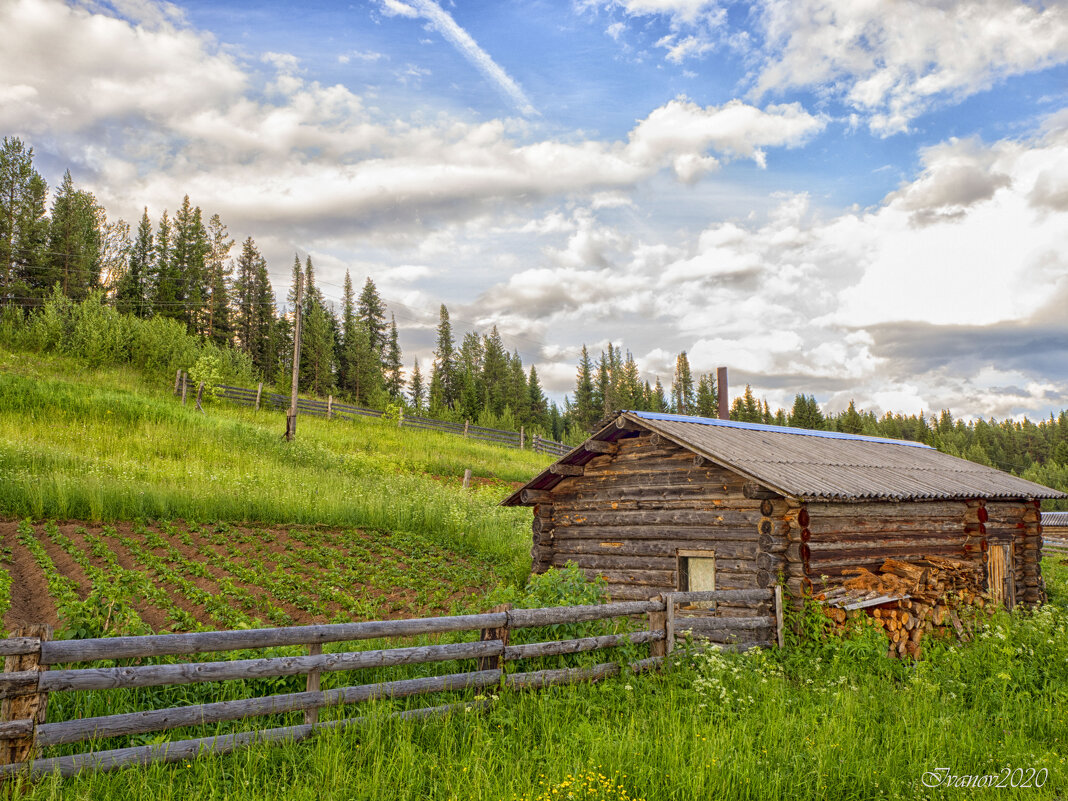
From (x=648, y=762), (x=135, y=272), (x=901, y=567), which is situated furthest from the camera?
(x=135, y=272)

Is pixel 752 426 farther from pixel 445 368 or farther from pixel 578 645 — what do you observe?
pixel 445 368

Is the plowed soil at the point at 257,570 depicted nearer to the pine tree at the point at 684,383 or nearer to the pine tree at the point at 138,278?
the pine tree at the point at 138,278

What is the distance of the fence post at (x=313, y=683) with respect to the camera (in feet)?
20.5

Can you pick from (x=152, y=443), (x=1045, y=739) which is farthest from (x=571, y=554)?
(x=152, y=443)

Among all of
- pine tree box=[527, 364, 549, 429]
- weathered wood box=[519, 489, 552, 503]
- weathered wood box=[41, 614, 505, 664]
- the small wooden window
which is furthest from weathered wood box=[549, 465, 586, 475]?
pine tree box=[527, 364, 549, 429]

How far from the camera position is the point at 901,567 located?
12.7 m

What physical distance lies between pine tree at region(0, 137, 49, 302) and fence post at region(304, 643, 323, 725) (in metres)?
62.0

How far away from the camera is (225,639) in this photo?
589 cm

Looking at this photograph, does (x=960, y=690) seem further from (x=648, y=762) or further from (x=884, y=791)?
(x=648, y=762)

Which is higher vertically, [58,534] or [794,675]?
[58,534]

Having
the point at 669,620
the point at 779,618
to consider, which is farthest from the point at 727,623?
the point at 669,620

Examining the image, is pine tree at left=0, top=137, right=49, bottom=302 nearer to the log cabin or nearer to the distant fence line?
the distant fence line

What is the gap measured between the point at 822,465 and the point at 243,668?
1227 centimetres

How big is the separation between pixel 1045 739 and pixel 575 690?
5151mm
